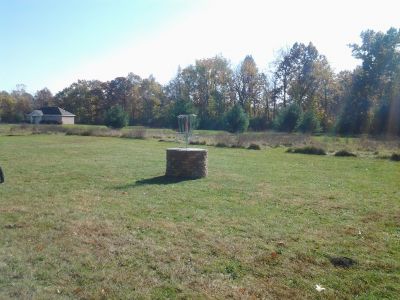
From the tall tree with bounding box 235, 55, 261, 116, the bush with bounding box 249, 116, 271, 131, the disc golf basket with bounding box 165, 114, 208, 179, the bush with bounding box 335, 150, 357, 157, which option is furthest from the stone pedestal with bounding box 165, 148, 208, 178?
the tall tree with bounding box 235, 55, 261, 116

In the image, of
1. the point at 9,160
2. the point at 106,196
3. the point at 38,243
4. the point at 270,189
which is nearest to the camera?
the point at 38,243

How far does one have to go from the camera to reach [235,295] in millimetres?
4012

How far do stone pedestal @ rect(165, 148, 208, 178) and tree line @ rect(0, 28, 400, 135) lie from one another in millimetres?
30579

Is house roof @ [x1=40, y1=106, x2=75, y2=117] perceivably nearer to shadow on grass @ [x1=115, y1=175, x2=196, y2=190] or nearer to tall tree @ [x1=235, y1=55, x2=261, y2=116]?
tall tree @ [x1=235, y1=55, x2=261, y2=116]

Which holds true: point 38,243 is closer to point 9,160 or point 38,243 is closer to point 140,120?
point 9,160

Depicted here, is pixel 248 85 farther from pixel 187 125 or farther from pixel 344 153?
pixel 187 125

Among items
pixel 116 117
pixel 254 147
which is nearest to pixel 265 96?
pixel 116 117

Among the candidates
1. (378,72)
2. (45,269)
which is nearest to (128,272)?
(45,269)

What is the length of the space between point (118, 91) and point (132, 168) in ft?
219

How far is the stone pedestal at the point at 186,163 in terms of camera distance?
11859mm

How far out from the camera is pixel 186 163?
11.9 metres

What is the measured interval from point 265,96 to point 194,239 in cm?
5943

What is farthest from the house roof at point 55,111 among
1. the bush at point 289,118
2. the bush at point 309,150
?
the bush at point 309,150

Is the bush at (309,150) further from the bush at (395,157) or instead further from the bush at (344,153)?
the bush at (395,157)
